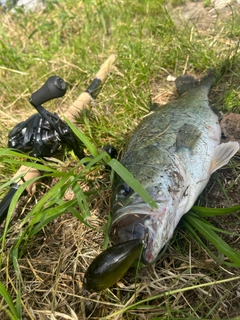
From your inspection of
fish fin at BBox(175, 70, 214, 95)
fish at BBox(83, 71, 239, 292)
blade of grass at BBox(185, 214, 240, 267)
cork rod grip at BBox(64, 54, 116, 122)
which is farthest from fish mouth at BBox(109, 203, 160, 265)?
fish fin at BBox(175, 70, 214, 95)

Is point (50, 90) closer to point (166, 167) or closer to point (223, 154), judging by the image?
point (166, 167)

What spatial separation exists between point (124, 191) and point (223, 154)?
0.86 m

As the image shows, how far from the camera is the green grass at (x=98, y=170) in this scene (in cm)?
208

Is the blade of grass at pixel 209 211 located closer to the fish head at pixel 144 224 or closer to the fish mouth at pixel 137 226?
the fish head at pixel 144 224

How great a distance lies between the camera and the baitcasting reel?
2633 millimetres

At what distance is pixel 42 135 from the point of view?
2.79 meters

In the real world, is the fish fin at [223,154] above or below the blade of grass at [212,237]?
above

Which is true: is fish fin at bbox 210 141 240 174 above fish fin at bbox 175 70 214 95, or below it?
below

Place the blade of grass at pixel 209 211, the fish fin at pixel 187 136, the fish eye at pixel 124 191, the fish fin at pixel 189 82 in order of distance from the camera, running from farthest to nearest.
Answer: the fish fin at pixel 189 82 < the fish fin at pixel 187 136 < the blade of grass at pixel 209 211 < the fish eye at pixel 124 191

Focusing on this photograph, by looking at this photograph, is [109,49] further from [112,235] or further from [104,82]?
[112,235]

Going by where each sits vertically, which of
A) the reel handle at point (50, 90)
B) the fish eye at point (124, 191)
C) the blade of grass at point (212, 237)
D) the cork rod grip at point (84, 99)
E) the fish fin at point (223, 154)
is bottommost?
the blade of grass at point (212, 237)

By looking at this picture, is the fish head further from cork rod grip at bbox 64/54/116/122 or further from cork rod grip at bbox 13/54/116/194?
cork rod grip at bbox 64/54/116/122

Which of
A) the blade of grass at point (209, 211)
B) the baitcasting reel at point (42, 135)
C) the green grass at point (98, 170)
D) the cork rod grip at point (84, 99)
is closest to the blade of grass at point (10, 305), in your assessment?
the green grass at point (98, 170)

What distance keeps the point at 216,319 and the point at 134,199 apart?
0.80 meters
